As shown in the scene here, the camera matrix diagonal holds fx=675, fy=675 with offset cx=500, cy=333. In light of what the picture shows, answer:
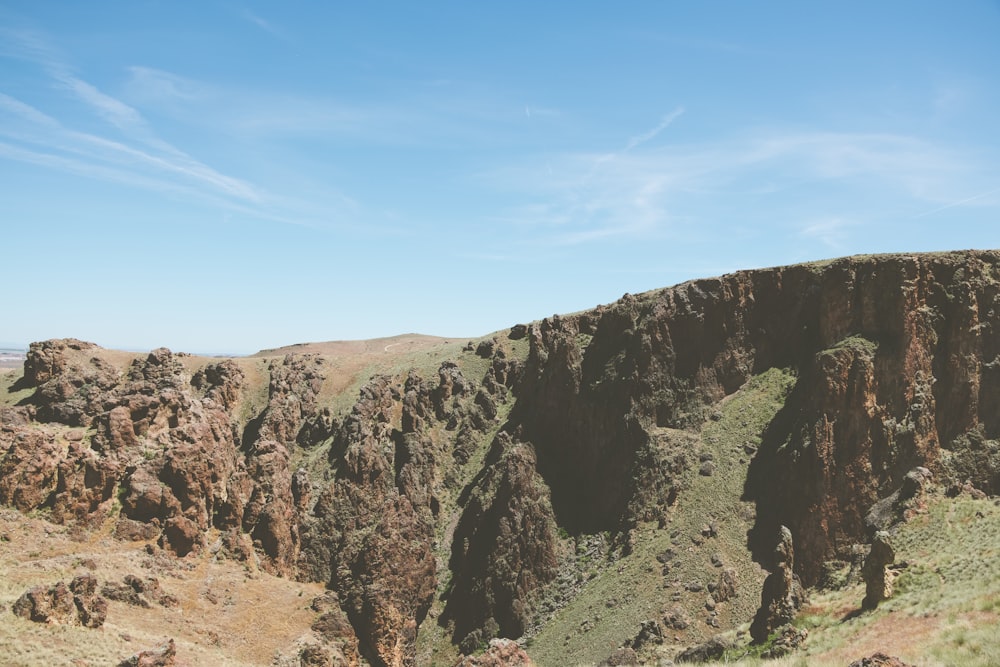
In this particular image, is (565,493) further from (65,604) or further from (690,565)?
(65,604)

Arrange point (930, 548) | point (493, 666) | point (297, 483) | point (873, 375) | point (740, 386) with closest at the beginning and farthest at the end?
point (493, 666) → point (930, 548) → point (873, 375) → point (740, 386) → point (297, 483)

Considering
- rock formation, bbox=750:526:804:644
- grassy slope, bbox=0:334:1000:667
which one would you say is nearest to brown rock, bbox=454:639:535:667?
grassy slope, bbox=0:334:1000:667

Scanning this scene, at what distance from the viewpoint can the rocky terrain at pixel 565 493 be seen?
145 ft

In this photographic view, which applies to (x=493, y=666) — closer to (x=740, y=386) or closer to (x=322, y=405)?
(x=740, y=386)

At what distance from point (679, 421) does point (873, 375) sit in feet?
63.1

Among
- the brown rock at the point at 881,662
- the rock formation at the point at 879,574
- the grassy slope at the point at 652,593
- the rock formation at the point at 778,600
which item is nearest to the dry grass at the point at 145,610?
the grassy slope at the point at 652,593

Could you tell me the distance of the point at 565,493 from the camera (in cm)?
7431

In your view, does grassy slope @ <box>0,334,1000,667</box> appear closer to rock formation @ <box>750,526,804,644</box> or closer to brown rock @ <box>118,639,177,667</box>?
rock formation @ <box>750,526,804,644</box>

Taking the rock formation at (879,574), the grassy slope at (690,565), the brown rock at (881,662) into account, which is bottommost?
the grassy slope at (690,565)

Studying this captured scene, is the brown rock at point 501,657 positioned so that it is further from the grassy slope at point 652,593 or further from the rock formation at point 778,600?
the rock formation at point 778,600

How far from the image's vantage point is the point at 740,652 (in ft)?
105

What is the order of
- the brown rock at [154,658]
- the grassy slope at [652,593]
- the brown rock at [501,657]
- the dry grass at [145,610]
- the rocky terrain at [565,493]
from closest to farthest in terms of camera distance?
1. the grassy slope at [652,593]
2. the brown rock at [501,657]
3. the brown rock at [154,658]
4. the dry grass at [145,610]
5. the rocky terrain at [565,493]

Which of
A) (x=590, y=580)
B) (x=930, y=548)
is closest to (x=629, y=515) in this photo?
(x=590, y=580)

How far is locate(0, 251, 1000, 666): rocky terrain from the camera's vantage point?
44062mm
